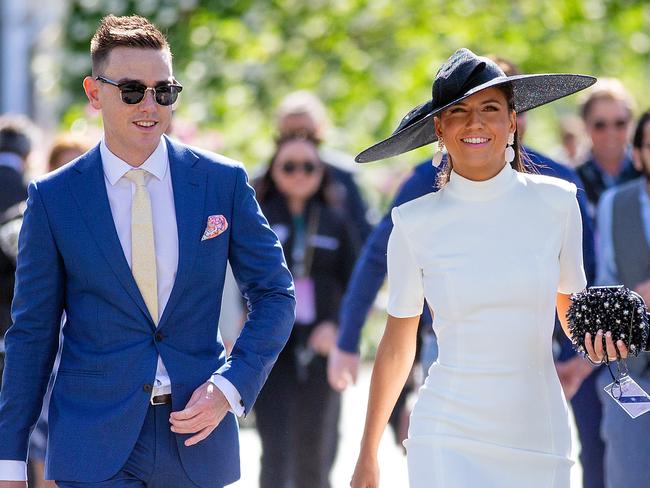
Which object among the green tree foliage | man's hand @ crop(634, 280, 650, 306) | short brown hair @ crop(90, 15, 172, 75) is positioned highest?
the green tree foliage

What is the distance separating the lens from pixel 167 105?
196 inches

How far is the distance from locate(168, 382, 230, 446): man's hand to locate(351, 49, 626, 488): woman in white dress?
529 millimetres

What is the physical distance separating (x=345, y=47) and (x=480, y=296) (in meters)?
12.0

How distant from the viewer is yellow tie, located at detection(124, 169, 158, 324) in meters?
4.85

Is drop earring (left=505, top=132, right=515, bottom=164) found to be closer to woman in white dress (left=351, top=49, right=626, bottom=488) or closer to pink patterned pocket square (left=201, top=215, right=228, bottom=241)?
woman in white dress (left=351, top=49, right=626, bottom=488)

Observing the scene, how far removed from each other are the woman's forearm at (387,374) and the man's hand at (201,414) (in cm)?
51

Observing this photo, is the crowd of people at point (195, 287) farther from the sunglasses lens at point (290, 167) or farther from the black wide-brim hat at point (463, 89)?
the sunglasses lens at point (290, 167)

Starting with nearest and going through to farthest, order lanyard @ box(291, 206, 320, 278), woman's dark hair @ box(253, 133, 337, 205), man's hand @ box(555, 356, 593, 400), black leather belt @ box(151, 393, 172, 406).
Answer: black leather belt @ box(151, 393, 172, 406) → man's hand @ box(555, 356, 593, 400) → lanyard @ box(291, 206, 320, 278) → woman's dark hair @ box(253, 133, 337, 205)

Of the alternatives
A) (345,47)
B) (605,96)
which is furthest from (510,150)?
(345,47)

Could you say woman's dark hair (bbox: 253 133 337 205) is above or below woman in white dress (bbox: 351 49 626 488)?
above

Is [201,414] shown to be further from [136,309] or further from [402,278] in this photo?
[402,278]

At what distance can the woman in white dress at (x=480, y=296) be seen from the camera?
477cm

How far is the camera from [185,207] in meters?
4.94

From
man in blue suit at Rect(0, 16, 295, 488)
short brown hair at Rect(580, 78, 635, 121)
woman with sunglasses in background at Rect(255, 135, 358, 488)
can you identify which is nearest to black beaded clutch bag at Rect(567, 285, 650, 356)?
man in blue suit at Rect(0, 16, 295, 488)
